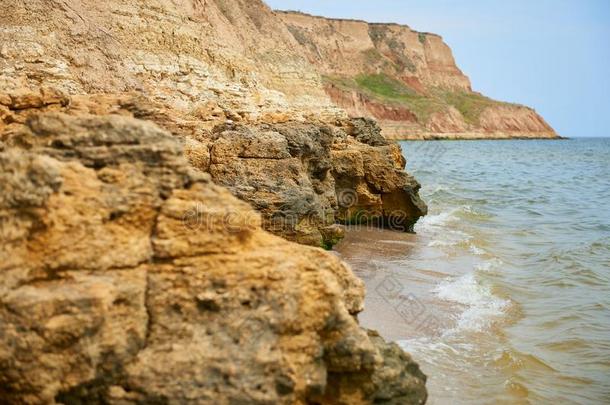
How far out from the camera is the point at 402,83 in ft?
358

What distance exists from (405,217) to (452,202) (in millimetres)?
8562

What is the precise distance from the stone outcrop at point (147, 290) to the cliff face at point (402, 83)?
82570 millimetres

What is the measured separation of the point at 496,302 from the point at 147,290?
6395 millimetres

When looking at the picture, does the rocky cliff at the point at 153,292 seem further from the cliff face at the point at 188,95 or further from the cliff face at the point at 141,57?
the cliff face at the point at 141,57

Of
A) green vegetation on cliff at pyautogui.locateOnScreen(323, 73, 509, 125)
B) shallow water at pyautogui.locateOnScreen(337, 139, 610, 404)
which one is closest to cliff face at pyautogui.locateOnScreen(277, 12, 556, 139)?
green vegetation on cliff at pyautogui.locateOnScreen(323, 73, 509, 125)

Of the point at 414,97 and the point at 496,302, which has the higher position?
the point at 414,97

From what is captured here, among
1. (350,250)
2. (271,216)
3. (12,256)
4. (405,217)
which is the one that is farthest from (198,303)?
(405,217)

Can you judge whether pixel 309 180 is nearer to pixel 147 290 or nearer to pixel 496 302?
pixel 496 302

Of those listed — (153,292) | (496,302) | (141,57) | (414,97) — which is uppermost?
(414,97)

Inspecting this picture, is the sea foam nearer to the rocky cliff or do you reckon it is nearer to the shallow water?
the shallow water

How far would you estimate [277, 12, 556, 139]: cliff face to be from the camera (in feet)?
299

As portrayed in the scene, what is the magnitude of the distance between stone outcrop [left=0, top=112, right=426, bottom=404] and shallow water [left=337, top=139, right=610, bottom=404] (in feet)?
7.22

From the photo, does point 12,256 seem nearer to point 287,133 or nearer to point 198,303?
point 198,303

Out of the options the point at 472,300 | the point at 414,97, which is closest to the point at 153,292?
the point at 472,300
